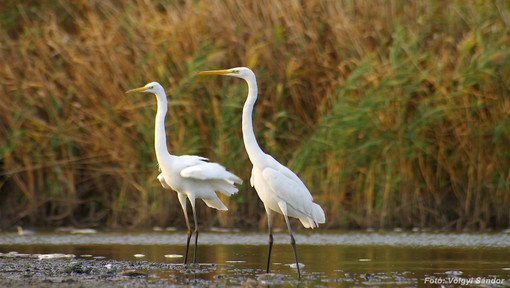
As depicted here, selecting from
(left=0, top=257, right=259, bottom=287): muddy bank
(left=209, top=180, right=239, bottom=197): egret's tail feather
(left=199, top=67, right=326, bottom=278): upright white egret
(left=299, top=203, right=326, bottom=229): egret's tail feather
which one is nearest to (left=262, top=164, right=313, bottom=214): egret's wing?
(left=199, top=67, right=326, bottom=278): upright white egret

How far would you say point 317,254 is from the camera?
873 centimetres

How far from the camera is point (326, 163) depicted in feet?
36.0

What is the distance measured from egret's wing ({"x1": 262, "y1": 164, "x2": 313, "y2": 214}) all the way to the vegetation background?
131 inches

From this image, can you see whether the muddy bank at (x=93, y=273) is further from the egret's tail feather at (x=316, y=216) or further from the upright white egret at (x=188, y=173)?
the egret's tail feather at (x=316, y=216)

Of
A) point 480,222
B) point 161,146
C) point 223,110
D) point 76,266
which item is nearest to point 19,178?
point 223,110

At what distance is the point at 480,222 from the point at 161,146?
4653 millimetres

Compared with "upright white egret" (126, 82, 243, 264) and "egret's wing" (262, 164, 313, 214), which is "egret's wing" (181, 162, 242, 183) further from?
"egret's wing" (262, 164, 313, 214)

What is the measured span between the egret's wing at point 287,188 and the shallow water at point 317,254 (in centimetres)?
62

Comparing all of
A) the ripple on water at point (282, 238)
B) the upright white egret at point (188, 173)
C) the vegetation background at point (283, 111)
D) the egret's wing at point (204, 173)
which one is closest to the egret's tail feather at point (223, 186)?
the upright white egret at point (188, 173)

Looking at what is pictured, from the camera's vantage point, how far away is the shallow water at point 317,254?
22.0 ft

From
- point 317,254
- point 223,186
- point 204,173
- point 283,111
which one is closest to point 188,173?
point 204,173

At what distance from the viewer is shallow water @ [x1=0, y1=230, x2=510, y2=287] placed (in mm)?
6699

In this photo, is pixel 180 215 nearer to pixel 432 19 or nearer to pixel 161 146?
pixel 161 146

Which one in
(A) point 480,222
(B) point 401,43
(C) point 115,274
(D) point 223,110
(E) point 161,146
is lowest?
(C) point 115,274
